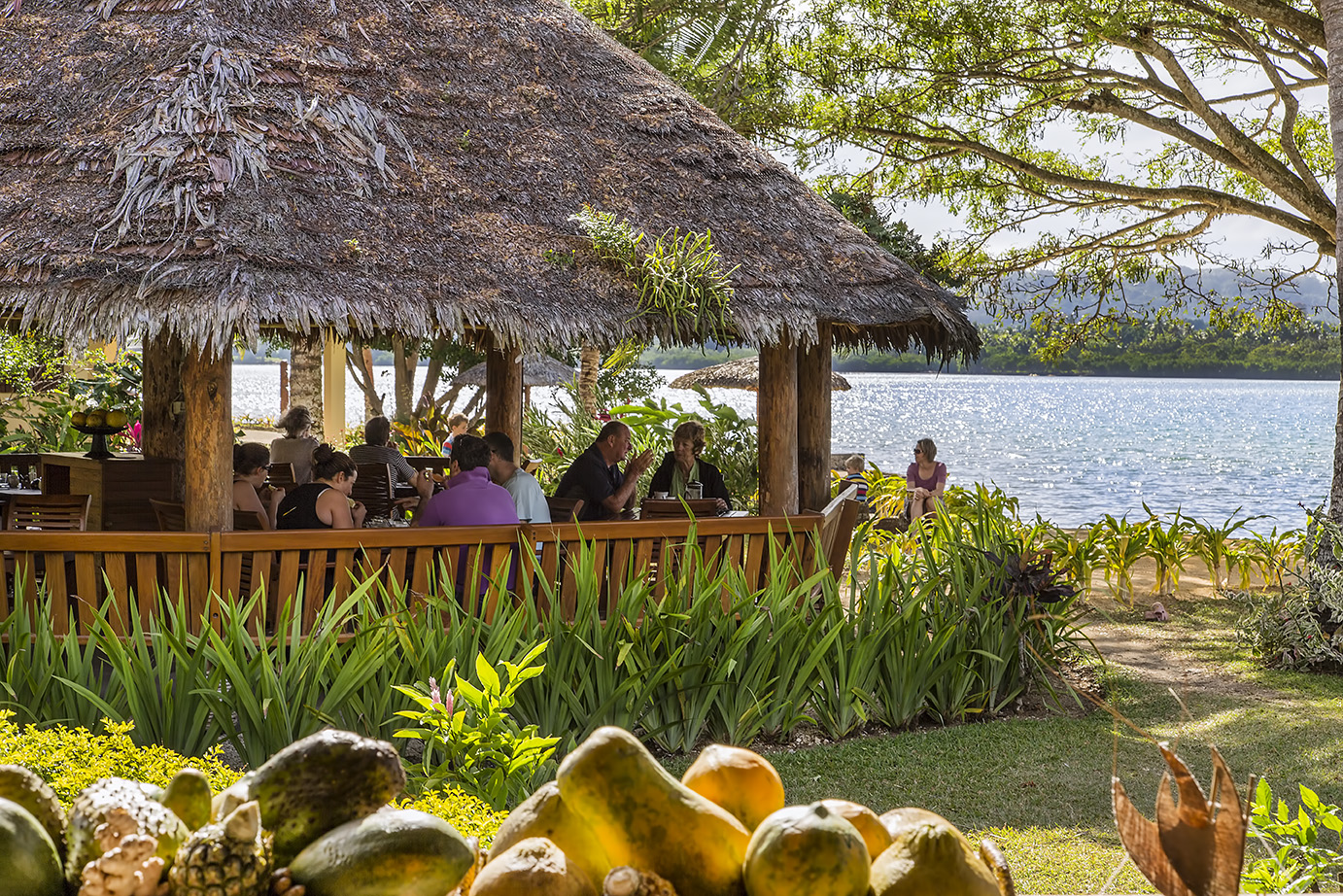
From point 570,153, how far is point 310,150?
1.78m

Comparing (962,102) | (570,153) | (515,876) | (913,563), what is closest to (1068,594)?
(913,563)

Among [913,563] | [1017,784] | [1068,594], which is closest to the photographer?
[1017,784]

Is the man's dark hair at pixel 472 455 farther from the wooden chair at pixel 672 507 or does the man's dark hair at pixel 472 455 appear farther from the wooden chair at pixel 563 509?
the wooden chair at pixel 672 507

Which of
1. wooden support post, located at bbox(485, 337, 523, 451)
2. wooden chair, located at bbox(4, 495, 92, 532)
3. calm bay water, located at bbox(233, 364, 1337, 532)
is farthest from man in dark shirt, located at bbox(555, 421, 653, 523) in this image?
calm bay water, located at bbox(233, 364, 1337, 532)

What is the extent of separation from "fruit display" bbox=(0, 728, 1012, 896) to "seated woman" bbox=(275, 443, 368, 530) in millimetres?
5625

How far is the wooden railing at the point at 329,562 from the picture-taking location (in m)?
5.45

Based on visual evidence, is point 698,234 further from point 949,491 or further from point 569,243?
point 949,491

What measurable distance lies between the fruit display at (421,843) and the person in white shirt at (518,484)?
5.97 meters

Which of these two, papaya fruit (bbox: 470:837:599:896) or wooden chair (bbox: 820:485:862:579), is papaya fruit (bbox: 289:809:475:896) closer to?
papaya fruit (bbox: 470:837:599:896)

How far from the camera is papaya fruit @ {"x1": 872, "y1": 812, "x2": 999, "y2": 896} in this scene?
104 cm

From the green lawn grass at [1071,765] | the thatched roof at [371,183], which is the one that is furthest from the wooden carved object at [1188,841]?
the thatched roof at [371,183]

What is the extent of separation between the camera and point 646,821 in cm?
107

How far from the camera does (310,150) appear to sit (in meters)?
6.82

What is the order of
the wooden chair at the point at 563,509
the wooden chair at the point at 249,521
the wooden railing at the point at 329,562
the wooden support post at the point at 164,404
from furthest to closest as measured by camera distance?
the wooden support post at the point at 164,404, the wooden chair at the point at 563,509, the wooden chair at the point at 249,521, the wooden railing at the point at 329,562
